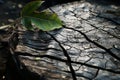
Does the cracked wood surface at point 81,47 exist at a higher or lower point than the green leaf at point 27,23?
lower

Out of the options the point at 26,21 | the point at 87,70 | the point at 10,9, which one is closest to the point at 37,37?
the point at 26,21

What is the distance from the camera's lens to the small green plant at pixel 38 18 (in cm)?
218

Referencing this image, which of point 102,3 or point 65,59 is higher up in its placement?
point 102,3

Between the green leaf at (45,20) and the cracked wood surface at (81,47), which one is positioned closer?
the cracked wood surface at (81,47)

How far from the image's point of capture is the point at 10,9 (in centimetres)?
446

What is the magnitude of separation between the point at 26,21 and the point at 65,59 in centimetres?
51

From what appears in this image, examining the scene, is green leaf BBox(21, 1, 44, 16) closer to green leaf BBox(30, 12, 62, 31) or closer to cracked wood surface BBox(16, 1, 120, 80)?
green leaf BBox(30, 12, 62, 31)

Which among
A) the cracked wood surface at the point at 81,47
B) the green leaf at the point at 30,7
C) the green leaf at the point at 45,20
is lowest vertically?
the cracked wood surface at the point at 81,47

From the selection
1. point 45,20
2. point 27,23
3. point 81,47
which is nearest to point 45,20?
point 45,20

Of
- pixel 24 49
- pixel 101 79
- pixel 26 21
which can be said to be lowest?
pixel 101 79

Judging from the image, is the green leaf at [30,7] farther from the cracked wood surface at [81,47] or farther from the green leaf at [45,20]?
the cracked wood surface at [81,47]

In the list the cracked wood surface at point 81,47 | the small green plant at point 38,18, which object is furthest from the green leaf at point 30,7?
the cracked wood surface at point 81,47

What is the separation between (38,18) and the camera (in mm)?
2238

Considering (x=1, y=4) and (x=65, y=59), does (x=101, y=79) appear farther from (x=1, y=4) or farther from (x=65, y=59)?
(x=1, y=4)
